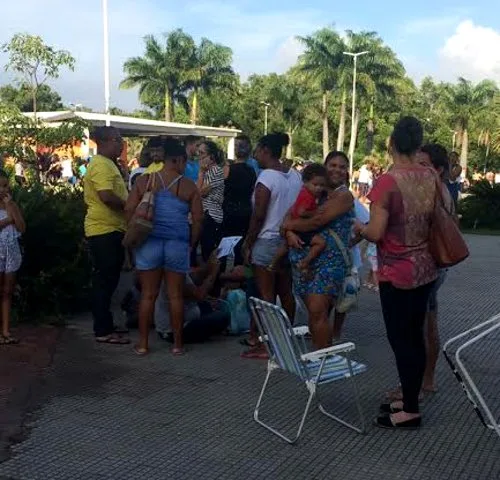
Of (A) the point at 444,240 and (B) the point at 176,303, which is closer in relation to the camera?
(A) the point at 444,240

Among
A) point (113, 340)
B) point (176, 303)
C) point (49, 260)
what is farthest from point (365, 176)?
point (176, 303)

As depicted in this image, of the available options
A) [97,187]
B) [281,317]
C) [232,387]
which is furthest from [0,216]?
[281,317]

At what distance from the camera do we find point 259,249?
20.5 feet

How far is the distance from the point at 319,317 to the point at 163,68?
54970 millimetres

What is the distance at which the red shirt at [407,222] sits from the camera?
449 centimetres

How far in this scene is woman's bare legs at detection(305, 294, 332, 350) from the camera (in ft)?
17.8

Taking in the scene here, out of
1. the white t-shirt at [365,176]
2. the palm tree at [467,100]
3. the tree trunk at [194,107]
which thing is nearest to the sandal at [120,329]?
the white t-shirt at [365,176]

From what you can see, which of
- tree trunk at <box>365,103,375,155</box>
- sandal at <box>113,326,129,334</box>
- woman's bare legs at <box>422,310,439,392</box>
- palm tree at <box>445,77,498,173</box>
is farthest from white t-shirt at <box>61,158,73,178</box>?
palm tree at <box>445,77,498,173</box>

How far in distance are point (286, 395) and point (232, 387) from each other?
16.4 inches

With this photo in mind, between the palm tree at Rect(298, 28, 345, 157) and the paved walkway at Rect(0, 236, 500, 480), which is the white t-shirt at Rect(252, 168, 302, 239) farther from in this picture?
the palm tree at Rect(298, 28, 345, 157)

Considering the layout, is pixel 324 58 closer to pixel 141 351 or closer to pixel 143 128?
pixel 143 128

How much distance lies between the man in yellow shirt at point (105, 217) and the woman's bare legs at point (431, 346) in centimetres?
266

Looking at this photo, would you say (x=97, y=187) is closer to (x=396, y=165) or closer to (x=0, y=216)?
(x=0, y=216)

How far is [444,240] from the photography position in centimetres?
455
